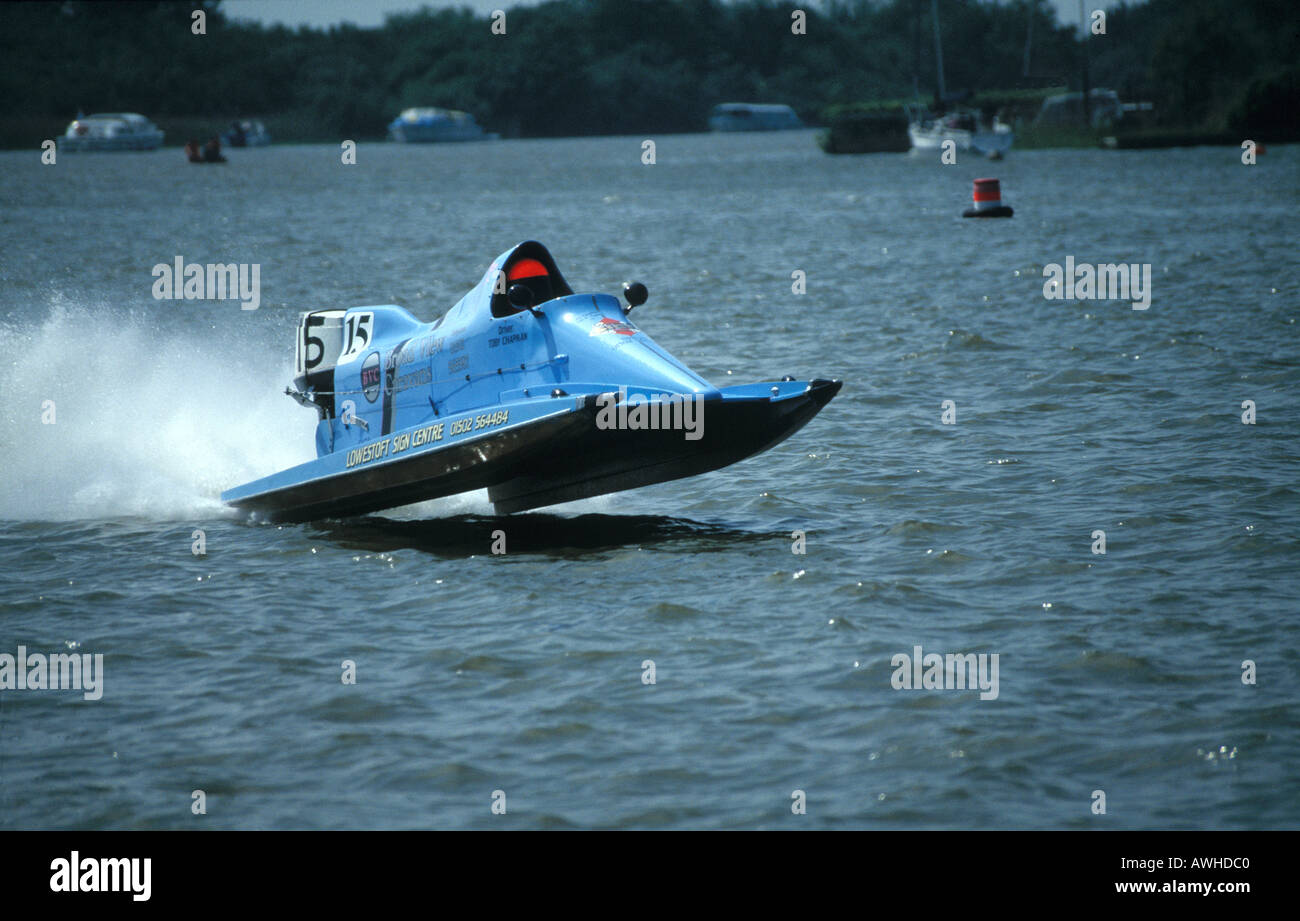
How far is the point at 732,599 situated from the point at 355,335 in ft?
17.2

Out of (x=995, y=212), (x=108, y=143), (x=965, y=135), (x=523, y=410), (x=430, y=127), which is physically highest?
(x=430, y=127)

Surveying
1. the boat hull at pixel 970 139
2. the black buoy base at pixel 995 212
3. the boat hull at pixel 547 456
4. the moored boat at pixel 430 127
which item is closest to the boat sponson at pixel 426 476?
the boat hull at pixel 547 456

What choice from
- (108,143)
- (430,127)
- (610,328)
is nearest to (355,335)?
(610,328)

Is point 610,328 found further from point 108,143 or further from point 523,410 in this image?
point 108,143

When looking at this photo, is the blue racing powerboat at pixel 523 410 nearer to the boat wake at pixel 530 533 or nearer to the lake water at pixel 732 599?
the boat wake at pixel 530 533

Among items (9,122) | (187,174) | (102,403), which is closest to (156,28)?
(9,122)

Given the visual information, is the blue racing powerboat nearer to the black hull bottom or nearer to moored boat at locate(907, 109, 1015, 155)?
the black hull bottom

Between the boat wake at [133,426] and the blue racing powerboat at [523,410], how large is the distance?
1511mm

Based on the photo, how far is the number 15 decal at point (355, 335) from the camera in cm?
1401

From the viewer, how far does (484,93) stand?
166500mm

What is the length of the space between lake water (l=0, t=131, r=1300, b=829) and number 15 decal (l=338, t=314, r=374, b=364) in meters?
1.55

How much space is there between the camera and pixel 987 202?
4450 cm
